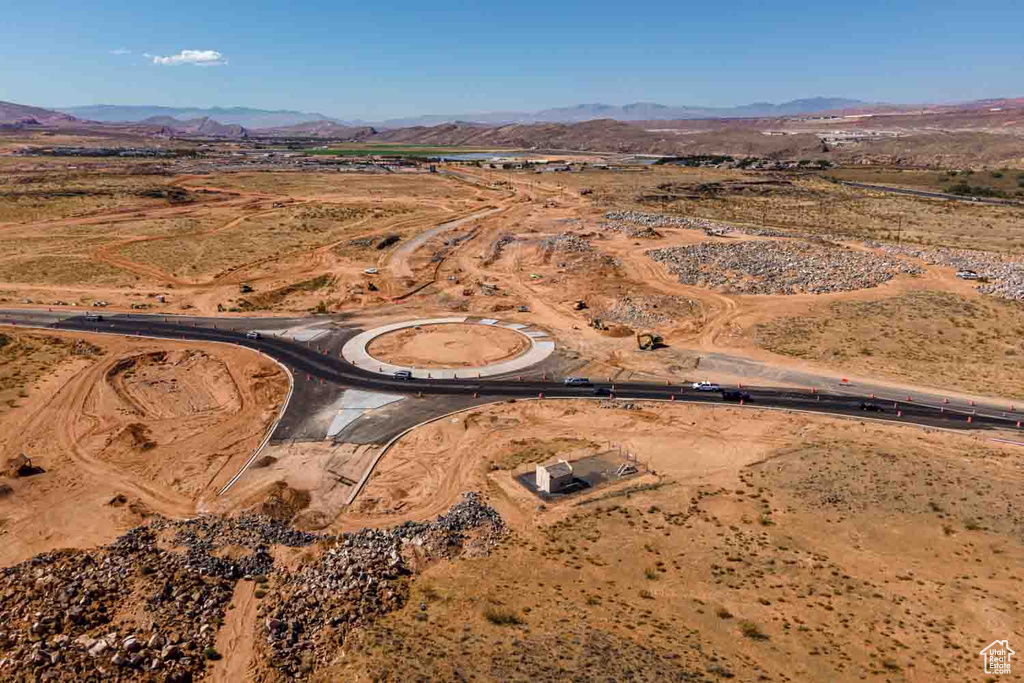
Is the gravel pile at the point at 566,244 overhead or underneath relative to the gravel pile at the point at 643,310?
overhead

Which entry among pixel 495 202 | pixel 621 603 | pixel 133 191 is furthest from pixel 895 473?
pixel 133 191

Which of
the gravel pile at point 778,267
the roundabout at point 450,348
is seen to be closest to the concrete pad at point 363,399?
the roundabout at point 450,348

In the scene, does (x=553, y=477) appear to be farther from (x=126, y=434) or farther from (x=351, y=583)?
(x=126, y=434)

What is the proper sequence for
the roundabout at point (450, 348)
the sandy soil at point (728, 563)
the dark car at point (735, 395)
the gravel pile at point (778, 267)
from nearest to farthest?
the sandy soil at point (728, 563)
the dark car at point (735, 395)
the roundabout at point (450, 348)
the gravel pile at point (778, 267)

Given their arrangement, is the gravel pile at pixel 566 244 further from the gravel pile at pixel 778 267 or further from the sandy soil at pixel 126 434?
the sandy soil at pixel 126 434

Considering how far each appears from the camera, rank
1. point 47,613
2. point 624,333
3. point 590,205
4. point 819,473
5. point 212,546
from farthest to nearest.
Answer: point 590,205, point 624,333, point 819,473, point 212,546, point 47,613

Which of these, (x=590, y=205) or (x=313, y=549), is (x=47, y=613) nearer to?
(x=313, y=549)

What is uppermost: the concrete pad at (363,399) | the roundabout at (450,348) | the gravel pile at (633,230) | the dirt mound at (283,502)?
the gravel pile at (633,230)

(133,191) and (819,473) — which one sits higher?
(133,191)
